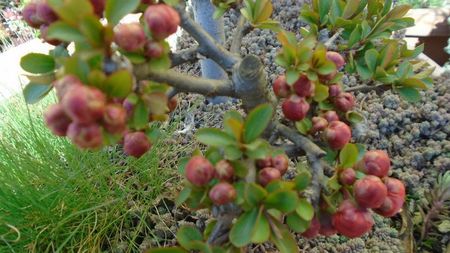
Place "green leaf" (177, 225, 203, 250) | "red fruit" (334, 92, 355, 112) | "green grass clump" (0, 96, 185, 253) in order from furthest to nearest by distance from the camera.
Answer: "green grass clump" (0, 96, 185, 253)
"red fruit" (334, 92, 355, 112)
"green leaf" (177, 225, 203, 250)

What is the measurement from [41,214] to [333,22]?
0.80 metres

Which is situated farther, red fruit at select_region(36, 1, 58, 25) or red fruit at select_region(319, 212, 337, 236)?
red fruit at select_region(319, 212, 337, 236)

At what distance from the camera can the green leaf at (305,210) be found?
492 mm

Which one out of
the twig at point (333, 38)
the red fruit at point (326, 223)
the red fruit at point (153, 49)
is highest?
the red fruit at point (153, 49)

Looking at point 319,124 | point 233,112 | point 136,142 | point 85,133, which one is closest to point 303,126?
point 319,124

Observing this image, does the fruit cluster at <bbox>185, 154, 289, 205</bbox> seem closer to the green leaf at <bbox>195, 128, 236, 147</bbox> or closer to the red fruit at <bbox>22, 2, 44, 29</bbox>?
the green leaf at <bbox>195, 128, 236, 147</bbox>

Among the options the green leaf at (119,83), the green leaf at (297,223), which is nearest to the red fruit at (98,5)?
the green leaf at (119,83)

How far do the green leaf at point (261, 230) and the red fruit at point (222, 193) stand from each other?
4 centimetres

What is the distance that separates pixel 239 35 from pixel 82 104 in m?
0.44

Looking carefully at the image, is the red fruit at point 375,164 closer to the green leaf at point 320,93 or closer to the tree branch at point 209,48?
the green leaf at point 320,93

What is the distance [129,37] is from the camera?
417mm

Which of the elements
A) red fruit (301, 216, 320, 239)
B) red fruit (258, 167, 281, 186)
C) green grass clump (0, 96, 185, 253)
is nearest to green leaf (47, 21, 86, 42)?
red fruit (258, 167, 281, 186)

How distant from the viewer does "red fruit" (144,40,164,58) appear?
443 mm

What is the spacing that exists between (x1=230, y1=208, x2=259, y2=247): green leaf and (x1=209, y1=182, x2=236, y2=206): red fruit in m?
0.03
